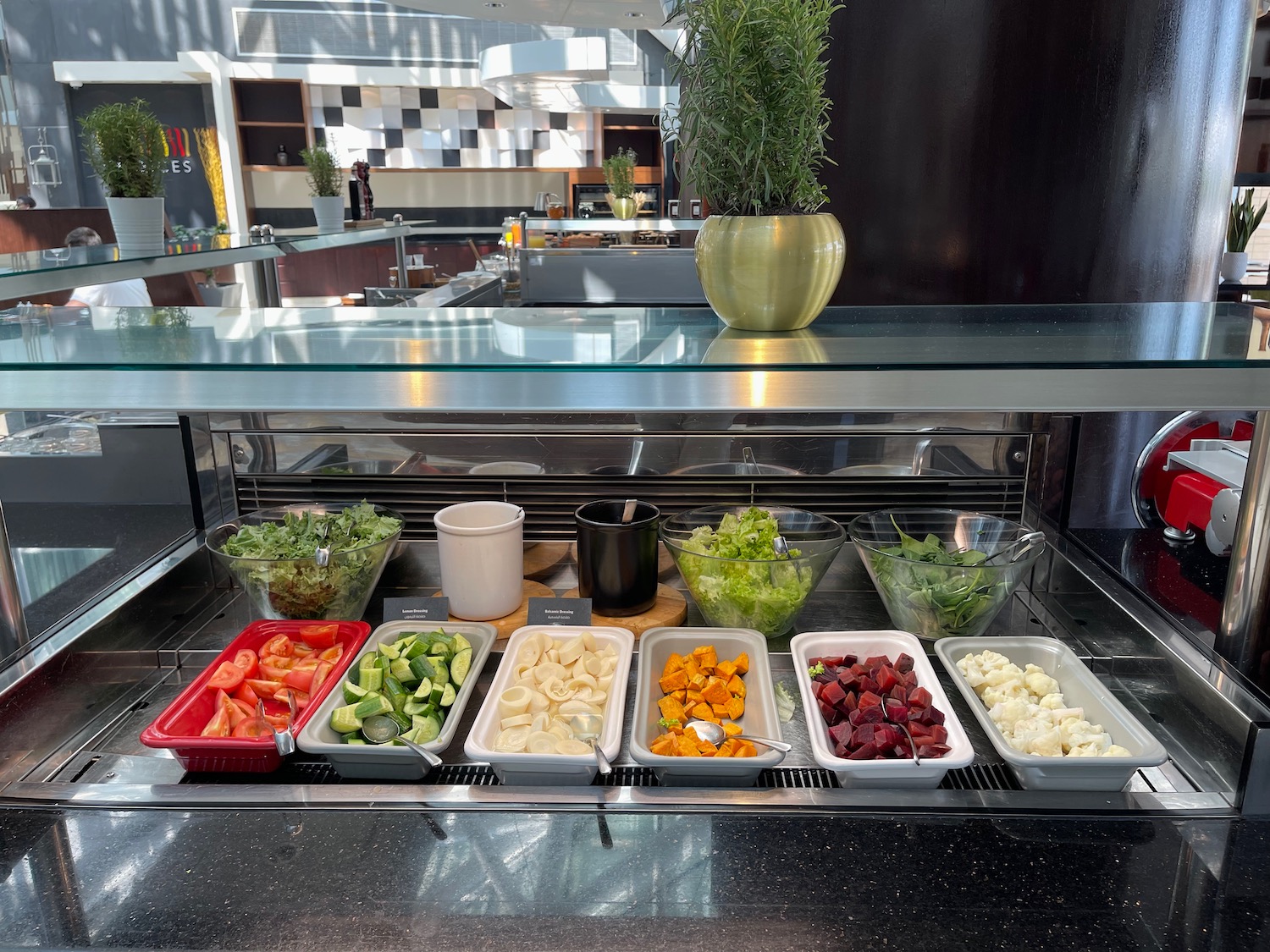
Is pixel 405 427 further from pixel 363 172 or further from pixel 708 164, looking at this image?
pixel 363 172

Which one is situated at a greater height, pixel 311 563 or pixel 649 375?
pixel 649 375

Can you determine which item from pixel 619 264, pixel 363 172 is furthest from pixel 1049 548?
pixel 363 172

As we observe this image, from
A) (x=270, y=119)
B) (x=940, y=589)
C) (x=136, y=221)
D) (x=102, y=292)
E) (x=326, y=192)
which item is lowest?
(x=940, y=589)

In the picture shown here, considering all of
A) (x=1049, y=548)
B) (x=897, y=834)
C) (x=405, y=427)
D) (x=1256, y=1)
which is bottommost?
(x=897, y=834)

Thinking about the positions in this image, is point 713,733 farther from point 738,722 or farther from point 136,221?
point 136,221

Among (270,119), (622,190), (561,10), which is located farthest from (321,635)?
(270,119)

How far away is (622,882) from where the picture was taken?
0.77 metres

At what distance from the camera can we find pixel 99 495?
177 cm

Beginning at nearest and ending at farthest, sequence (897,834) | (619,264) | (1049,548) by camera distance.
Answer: (897,834), (1049,548), (619,264)

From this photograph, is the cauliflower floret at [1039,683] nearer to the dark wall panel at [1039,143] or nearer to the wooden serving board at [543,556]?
the wooden serving board at [543,556]

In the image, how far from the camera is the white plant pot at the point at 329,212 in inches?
109

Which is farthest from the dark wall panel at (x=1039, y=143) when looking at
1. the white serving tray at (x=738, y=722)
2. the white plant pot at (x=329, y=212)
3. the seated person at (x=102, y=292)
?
the seated person at (x=102, y=292)

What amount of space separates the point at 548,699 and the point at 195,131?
8.70 meters

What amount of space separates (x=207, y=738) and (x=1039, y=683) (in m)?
→ 0.88
